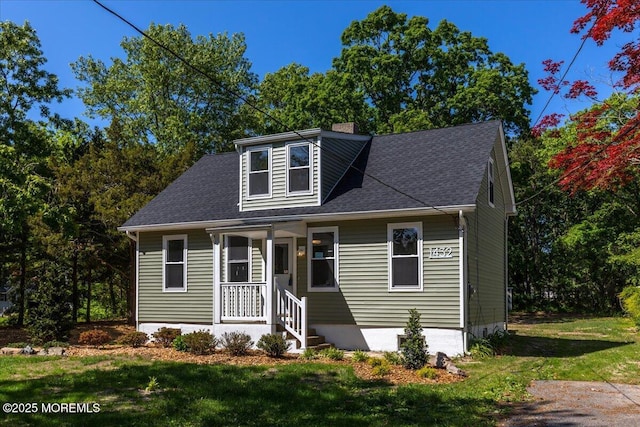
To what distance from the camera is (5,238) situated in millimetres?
22812

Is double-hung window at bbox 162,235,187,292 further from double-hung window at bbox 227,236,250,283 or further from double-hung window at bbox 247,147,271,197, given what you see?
double-hung window at bbox 247,147,271,197

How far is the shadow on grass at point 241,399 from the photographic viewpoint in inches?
303

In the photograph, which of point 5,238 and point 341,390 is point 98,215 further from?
point 341,390

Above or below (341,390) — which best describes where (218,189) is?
above

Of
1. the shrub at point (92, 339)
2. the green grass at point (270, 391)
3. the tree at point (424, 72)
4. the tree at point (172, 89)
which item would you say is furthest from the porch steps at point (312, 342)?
the tree at point (172, 89)

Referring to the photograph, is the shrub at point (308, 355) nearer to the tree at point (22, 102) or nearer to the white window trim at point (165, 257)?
the white window trim at point (165, 257)

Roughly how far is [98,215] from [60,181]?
2412 mm

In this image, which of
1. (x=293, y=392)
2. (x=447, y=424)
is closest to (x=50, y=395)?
Result: (x=293, y=392)

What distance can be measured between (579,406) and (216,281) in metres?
9.57

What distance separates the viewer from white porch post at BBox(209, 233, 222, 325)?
50.9 feet

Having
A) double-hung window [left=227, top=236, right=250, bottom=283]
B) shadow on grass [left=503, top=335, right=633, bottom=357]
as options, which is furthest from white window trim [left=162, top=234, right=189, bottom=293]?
shadow on grass [left=503, top=335, right=633, bottom=357]

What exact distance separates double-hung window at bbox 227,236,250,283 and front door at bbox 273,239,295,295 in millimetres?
865

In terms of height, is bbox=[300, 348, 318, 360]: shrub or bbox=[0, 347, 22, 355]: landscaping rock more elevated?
bbox=[0, 347, 22, 355]: landscaping rock

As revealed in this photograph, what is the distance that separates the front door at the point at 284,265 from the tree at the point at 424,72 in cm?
1386
